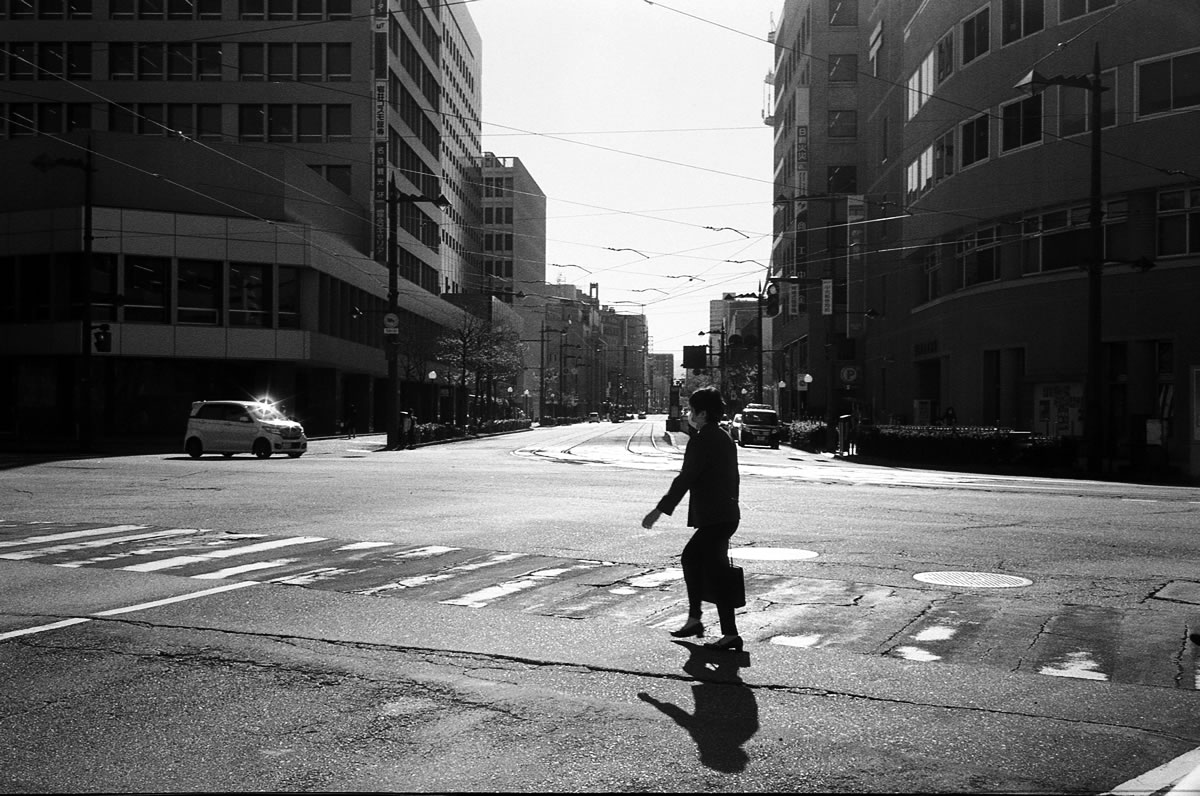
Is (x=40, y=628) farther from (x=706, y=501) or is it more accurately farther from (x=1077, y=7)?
(x=1077, y=7)

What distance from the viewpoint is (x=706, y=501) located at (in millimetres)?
8094

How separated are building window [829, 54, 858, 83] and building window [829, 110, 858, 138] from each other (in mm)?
2194

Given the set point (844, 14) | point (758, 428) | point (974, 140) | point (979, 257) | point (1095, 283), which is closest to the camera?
point (1095, 283)

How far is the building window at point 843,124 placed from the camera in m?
79.9

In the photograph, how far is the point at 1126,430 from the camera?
36.6m

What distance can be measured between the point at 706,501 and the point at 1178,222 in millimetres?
31821

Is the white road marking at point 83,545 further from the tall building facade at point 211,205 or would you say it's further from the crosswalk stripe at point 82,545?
the tall building facade at point 211,205

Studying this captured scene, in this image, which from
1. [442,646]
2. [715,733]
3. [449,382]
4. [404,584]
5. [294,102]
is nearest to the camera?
[715,733]

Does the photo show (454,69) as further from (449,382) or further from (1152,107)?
(1152,107)

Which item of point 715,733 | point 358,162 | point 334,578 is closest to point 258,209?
point 358,162

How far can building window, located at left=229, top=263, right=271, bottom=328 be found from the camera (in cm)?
5531

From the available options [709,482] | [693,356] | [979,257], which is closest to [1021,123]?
[979,257]

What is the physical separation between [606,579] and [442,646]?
3228 millimetres

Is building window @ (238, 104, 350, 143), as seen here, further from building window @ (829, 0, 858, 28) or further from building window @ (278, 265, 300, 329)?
building window @ (829, 0, 858, 28)
